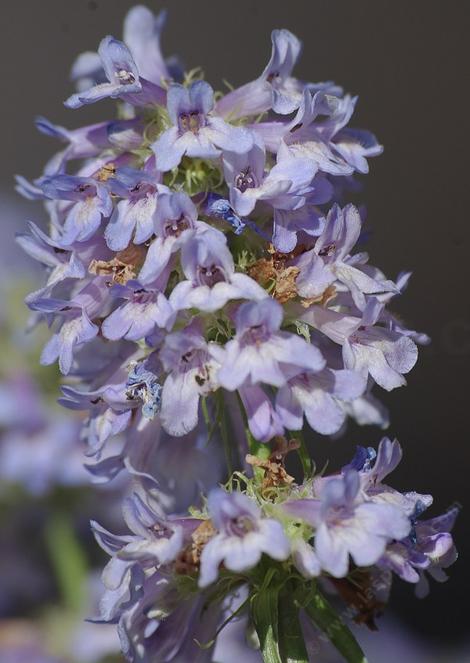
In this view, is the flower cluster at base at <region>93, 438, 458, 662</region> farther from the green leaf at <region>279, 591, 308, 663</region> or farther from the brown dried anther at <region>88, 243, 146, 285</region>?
the brown dried anther at <region>88, 243, 146, 285</region>

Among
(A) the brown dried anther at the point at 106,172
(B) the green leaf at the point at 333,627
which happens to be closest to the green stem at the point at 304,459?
(B) the green leaf at the point at 333,627

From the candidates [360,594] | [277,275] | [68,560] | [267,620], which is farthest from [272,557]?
[68,560]

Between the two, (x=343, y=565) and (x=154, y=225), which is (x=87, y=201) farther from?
(x=343, y=565)

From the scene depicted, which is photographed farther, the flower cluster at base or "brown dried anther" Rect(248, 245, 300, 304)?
"brown dried anther" Rect(248, 245, 300, 304)

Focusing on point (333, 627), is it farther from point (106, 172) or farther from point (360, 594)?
point (106, 172)

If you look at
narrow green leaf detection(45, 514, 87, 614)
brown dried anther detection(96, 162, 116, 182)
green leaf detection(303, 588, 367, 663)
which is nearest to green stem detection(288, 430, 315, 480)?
green leaf detection(303, 588, 367, 663)

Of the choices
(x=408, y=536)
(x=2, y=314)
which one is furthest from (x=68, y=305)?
(x=2, y=314)

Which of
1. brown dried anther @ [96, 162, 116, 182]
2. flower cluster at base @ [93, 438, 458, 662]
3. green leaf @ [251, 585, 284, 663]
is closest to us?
flower cluster at base @ [93, 438, 458, 662]
